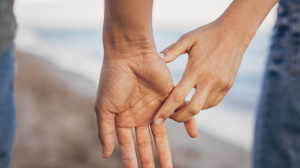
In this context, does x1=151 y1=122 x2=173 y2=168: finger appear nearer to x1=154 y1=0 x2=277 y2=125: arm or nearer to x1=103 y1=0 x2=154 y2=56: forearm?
x1=154 y1=0 x2=277 y2=125: arm

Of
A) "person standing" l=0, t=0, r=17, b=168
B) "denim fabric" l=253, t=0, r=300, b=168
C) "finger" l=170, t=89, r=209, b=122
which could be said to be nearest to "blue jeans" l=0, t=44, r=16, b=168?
"person standing" l=0, t=0, r=17, b=168

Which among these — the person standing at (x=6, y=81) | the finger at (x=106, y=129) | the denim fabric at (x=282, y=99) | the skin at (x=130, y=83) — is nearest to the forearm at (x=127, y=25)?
the skin at (x=130, y=83)

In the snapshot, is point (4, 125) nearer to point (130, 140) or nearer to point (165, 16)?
point (130, 140)

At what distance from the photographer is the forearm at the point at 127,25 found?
1103 mm

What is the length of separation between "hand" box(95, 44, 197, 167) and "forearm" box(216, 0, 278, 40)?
1.39 feet

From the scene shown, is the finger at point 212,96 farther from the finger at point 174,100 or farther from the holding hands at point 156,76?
the finger at point 174,100

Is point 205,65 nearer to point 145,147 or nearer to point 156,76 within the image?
point 156,76

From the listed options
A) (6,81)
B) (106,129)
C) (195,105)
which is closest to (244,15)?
(195,105)

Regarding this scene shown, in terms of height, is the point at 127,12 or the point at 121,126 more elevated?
the point at 127,12

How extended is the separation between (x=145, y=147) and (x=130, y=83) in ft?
1.20

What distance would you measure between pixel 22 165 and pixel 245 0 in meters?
2.61

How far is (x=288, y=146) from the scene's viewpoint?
1.55 meters

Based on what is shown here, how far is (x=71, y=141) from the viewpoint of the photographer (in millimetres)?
3367

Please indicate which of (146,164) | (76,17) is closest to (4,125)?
(146,164)
